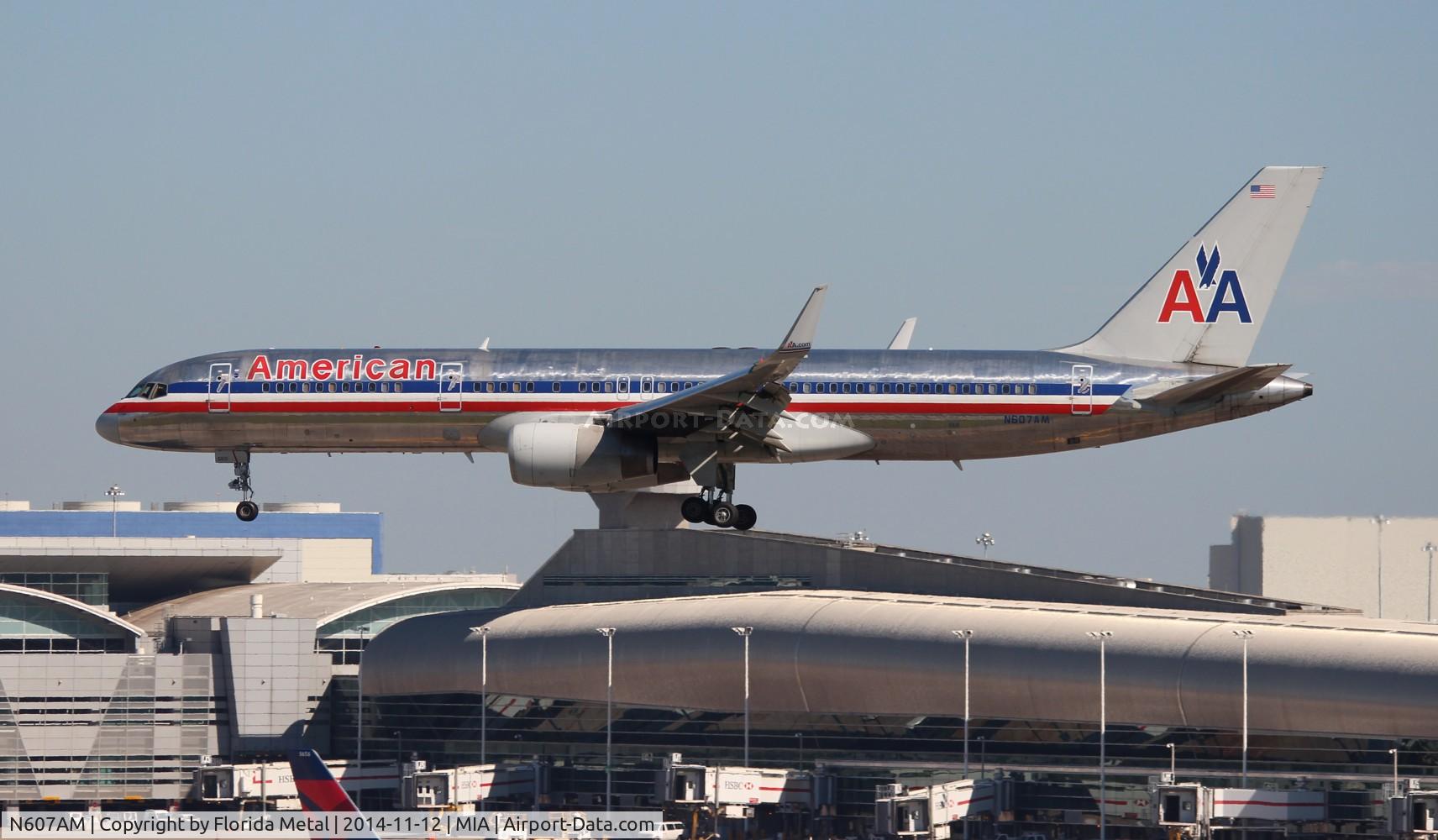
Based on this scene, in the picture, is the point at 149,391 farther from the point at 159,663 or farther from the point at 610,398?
the point at 159,663

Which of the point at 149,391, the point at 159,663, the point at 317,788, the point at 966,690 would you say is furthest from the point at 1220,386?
the point at 159,663

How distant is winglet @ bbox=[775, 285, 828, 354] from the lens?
61.2 metres

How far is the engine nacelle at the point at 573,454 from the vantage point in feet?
225

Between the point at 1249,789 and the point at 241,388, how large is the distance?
39174mm

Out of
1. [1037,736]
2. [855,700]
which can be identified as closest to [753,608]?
[855,700]

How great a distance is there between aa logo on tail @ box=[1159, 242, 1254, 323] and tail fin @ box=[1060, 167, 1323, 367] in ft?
0.10

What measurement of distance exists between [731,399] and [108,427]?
75.3 feet

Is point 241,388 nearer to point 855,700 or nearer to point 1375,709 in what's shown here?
point 855,700

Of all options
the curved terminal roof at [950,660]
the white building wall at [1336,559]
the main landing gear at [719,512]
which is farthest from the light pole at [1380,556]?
the main landing gear at [719,512]

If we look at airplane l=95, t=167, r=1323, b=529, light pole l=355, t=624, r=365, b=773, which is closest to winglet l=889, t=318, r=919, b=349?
airplane l=95, t=167, r=1323, b=529

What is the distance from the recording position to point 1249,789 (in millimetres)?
78625

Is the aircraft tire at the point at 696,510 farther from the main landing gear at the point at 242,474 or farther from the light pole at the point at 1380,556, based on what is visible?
the light pole at the point at 1380,556

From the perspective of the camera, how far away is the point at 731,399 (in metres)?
67.4

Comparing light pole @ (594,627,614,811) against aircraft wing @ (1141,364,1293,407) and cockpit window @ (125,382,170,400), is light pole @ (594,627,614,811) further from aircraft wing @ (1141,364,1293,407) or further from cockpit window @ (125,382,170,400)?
aircraft wing @ (1141,364,1293,407)
